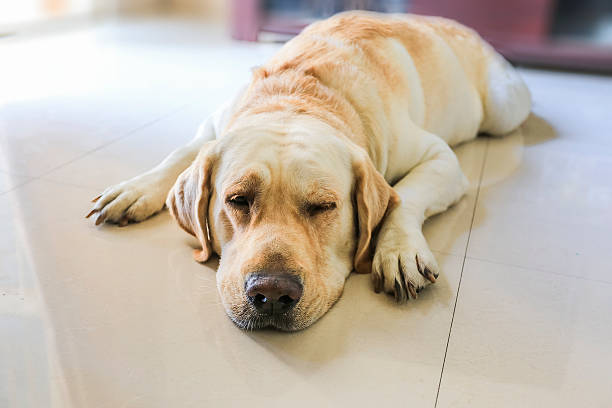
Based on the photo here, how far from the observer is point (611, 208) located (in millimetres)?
2617

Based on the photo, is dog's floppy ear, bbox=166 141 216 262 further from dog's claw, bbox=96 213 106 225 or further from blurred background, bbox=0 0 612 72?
blurred background, bbox=0 0 612 72

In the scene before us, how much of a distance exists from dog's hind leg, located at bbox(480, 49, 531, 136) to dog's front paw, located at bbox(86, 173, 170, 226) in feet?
6.43

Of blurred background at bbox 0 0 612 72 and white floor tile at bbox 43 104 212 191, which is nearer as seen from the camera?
white floor tile at bbox 43 104 212 191

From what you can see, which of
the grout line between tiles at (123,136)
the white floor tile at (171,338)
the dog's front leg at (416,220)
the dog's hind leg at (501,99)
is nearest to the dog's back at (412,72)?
the dog's hind leg at (501,99)

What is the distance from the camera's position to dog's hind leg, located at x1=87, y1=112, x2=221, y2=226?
7.45 ft

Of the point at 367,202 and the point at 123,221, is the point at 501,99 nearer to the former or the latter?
the point at 367,202

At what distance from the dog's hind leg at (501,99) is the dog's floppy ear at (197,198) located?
2.00 metres

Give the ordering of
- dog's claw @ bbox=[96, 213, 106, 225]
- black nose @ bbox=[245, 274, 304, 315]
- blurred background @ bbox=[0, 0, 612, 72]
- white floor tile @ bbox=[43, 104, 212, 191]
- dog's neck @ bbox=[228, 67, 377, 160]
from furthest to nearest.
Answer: blurred background @ bbox=[0, 0, 612, 72] < white floor tile @ bbox=[43, 104, 212, 191] < dog's claw @ bbox=[96, 213, 106, 225] < dog's neck @ bbox=[228, 67, 377, 160] < black nose @ bbox=[245, 274, 304, 315]

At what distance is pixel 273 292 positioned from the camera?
1.61m

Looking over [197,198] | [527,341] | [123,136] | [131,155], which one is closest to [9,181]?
[131,155]

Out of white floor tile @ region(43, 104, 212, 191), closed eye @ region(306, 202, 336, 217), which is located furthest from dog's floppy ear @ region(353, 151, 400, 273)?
white floor tile @ region(43, 104, 212, 191)

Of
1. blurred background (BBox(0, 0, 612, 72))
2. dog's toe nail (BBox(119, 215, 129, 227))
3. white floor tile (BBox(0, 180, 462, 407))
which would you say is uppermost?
white floor tile (BBox(0, 180, 462, 407))

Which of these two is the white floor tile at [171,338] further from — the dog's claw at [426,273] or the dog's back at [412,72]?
the dog's back at [412,72]

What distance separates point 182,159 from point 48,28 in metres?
4.71
